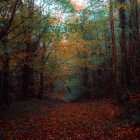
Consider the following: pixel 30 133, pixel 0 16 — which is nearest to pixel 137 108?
pixel 30 133

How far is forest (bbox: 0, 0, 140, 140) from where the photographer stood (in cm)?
1164

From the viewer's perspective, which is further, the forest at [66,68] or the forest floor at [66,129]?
the forest at [66,68]

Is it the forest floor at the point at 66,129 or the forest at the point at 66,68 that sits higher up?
the forest at the point at 66,68

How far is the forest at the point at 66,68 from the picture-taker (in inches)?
458

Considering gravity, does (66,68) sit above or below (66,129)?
above

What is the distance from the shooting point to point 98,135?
10266 mm

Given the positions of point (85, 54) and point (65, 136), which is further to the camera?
point (85, 54)

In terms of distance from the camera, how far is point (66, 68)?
4444 cm

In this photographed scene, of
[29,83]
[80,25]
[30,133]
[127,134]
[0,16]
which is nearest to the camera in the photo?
[127,134]

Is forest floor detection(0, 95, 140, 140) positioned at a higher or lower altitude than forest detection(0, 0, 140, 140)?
lower

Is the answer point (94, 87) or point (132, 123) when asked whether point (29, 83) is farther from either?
point (132, 123)

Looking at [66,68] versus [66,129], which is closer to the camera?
[66,129]

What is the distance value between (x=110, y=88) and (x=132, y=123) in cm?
2096

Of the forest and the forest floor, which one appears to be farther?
the forest
